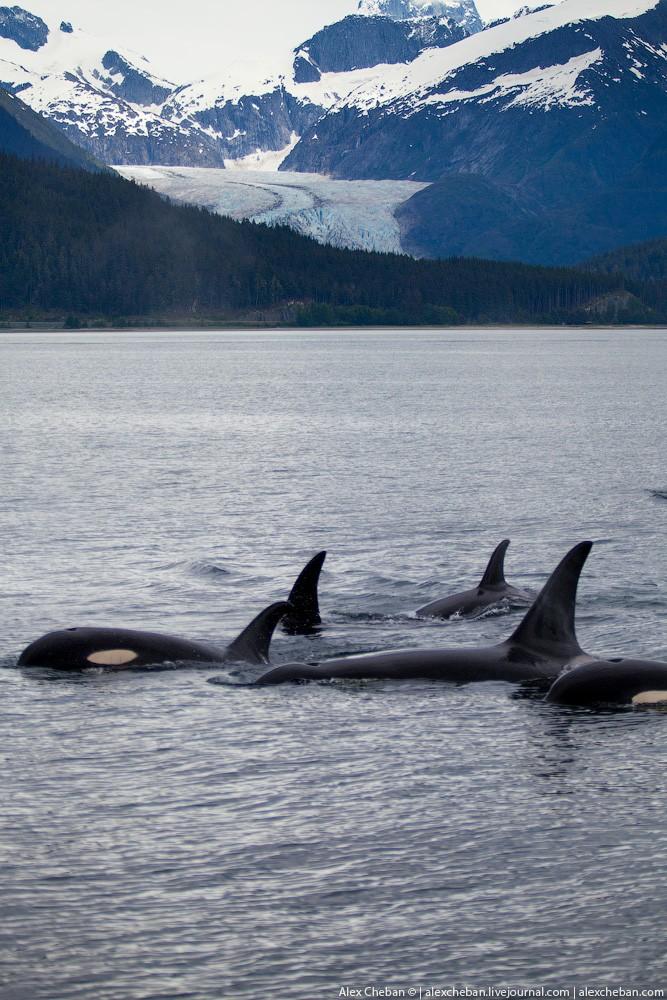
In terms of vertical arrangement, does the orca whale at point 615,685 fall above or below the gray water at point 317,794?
above

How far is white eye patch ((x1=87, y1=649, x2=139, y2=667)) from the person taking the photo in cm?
2272

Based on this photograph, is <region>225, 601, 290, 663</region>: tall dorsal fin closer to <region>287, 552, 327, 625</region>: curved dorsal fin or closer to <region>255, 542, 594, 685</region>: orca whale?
<region>255, 542, 594, 685</region>: orca whale

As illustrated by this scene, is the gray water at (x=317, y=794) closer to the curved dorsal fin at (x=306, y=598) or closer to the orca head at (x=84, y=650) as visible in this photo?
the orca head at (x=84, y=650)

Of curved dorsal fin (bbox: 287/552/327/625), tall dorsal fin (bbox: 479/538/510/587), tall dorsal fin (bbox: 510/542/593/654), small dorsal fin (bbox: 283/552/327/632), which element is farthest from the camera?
tall dorsal fin (bbox: 479/538/510/587)

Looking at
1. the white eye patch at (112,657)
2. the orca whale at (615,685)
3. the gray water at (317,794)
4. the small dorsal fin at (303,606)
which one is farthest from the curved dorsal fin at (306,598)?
the orca whale at (615,685)

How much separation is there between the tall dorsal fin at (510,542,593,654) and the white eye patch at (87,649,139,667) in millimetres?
6049

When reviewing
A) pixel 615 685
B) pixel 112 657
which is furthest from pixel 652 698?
pixel 112 657

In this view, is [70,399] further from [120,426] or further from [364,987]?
[364,987]

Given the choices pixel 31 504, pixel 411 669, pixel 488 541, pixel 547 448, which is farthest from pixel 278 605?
pixel 547 448

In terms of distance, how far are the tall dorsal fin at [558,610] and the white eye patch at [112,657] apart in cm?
605

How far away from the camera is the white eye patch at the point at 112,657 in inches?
894

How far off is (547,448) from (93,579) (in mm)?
48563

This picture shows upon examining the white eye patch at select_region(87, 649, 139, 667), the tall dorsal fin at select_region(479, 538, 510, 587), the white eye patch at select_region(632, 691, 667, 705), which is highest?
the tall dorsal fin at select_region(479, 538, 510, 587)

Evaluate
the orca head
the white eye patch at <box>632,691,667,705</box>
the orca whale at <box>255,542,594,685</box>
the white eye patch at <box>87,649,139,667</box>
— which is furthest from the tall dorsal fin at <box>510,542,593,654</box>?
the orca head
